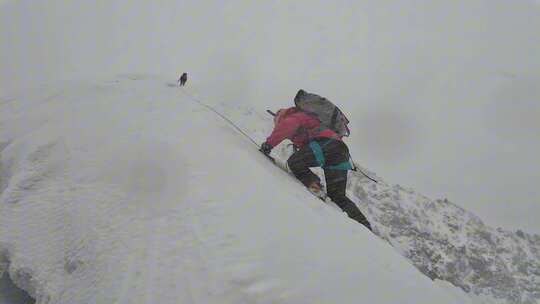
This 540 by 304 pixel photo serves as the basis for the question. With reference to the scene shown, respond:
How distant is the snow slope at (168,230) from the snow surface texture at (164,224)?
1 centimetres

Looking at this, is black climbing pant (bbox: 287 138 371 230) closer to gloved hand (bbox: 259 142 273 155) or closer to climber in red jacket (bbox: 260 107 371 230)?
climber in red jacket (bbox: 260 107 371 230)

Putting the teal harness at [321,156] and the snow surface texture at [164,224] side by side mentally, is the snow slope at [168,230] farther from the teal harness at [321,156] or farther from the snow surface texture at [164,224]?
the teal harness at [321,156]

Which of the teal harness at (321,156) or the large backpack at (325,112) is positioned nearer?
the teal harness at (321,156)

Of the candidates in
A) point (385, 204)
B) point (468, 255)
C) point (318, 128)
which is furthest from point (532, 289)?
point (318, 128)

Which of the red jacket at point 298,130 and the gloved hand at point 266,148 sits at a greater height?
the red jacket at point 298,130

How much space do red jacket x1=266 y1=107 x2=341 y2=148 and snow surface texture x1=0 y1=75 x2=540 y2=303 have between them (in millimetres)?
530

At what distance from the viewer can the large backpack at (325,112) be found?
644cm

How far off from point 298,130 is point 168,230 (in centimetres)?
341

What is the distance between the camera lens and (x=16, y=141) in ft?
18.7

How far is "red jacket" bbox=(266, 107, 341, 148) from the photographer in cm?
633

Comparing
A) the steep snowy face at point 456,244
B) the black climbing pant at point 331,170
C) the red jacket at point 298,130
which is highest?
the red jacket at point 298,130

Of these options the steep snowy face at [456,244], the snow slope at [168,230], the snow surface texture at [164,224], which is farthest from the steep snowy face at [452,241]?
the snow slope at [168,230]

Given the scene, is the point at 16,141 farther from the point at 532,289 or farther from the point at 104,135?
the point at 532,289

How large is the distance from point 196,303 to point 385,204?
64.5 metres
